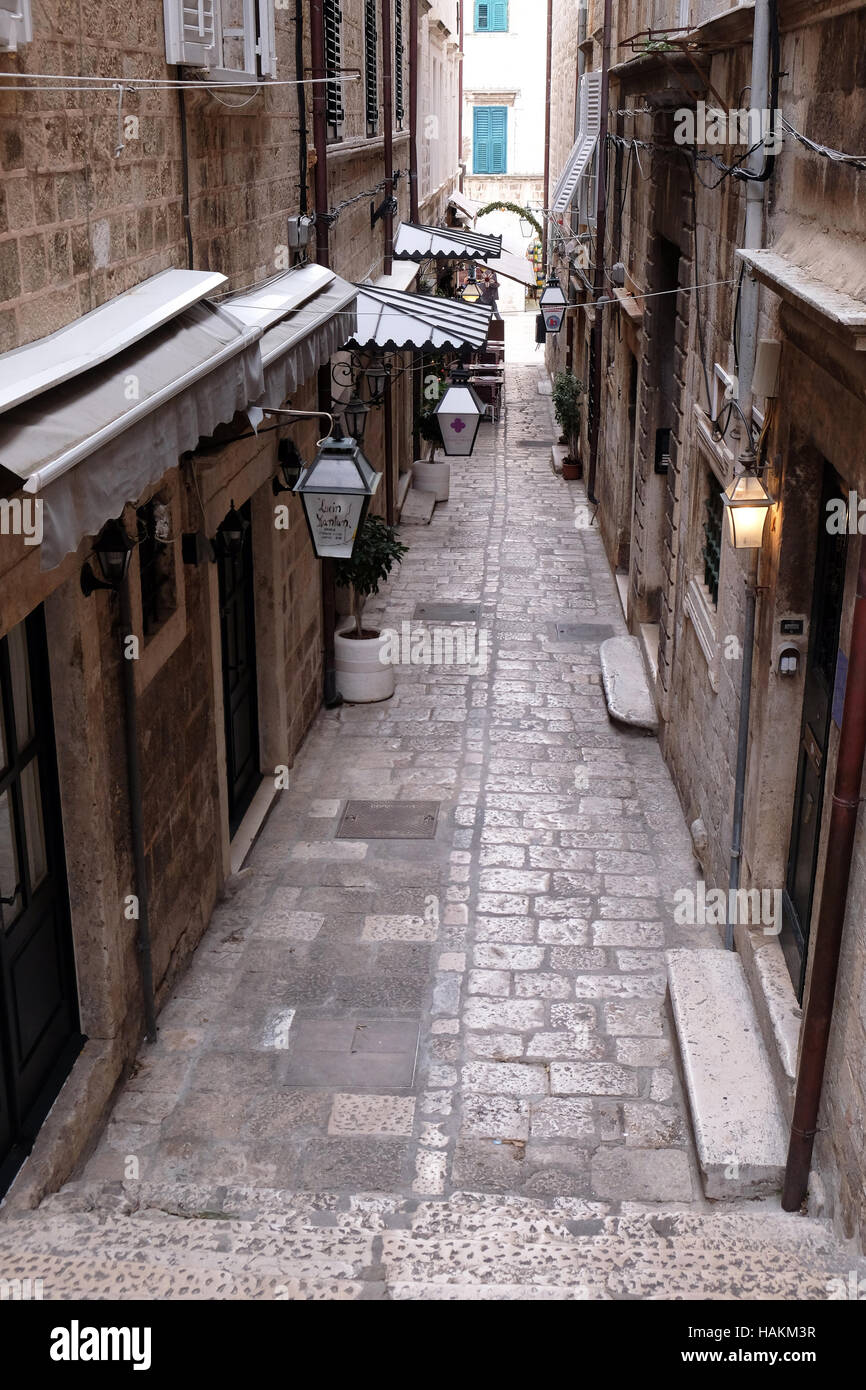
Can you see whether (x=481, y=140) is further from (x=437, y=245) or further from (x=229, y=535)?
(x=229, y=535)

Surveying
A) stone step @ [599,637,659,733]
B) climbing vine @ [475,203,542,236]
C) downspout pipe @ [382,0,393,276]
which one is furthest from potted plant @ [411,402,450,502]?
climbing vine @ [475,203,542,236]

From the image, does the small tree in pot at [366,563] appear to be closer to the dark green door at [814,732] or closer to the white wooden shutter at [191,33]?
the white wooden shutter at [191,33]

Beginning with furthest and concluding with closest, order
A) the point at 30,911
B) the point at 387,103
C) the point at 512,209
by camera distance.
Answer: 1. the point at 512,209
2. the point at 387,103
3. the point at 30,911

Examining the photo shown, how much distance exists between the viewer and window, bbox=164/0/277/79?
6305 millimetres

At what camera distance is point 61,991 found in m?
5.87

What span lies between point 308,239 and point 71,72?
14.9 ft

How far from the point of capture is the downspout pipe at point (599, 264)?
15.0m

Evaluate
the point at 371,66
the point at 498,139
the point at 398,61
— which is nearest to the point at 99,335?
the point at 371,66

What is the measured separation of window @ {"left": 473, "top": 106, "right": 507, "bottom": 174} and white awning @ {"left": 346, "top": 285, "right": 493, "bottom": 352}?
35.1 metres

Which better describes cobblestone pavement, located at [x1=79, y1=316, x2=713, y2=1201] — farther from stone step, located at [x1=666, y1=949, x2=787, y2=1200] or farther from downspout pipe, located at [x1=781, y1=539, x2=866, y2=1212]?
downspout pipe, located at [x1=781, y1=539, x2=866, y2=1212]

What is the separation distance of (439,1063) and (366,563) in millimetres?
5544

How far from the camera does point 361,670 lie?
11438 mm

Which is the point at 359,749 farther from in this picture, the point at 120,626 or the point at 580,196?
the point at 580,196

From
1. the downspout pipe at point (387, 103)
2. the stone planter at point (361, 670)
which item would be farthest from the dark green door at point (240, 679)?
the downspout pipe at point (387, 103)
